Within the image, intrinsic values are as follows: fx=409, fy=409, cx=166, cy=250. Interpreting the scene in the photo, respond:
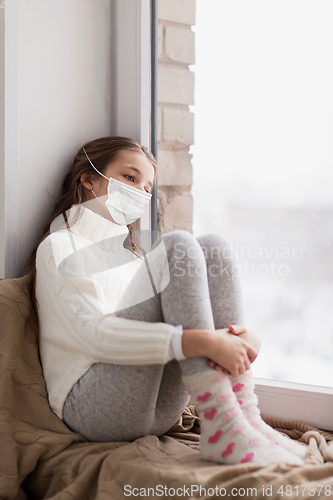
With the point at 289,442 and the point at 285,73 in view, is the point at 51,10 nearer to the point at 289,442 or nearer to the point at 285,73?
the point at 285,73

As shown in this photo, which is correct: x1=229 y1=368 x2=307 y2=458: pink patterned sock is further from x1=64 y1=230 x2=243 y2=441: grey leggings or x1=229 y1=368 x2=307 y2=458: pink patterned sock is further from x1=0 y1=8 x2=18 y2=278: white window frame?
x1=0 y1=8 x2=18 y2=278: white window frame

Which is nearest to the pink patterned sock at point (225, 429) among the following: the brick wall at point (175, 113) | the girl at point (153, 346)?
the girl at point (153, 346)

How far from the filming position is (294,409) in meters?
1.20

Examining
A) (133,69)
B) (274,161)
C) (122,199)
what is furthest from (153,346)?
(133,69)

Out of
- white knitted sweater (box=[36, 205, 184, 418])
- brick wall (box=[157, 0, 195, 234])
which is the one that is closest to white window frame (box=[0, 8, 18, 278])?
white knitted sweater (box=[36, 205, 184, 418])

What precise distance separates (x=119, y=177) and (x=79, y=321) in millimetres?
473

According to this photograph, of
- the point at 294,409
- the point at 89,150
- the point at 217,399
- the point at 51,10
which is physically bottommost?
the point at 294,409

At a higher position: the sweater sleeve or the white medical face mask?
the white medical face mask

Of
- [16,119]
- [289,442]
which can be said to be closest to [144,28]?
[16,119]

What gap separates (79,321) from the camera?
2.93 ft

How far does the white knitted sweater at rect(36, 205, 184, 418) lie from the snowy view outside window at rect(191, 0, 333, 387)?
46 cm

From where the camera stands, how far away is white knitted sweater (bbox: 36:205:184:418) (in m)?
0.84

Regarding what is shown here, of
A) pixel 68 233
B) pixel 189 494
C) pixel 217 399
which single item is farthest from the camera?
pixel 68 233

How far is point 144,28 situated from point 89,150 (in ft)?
1.57
